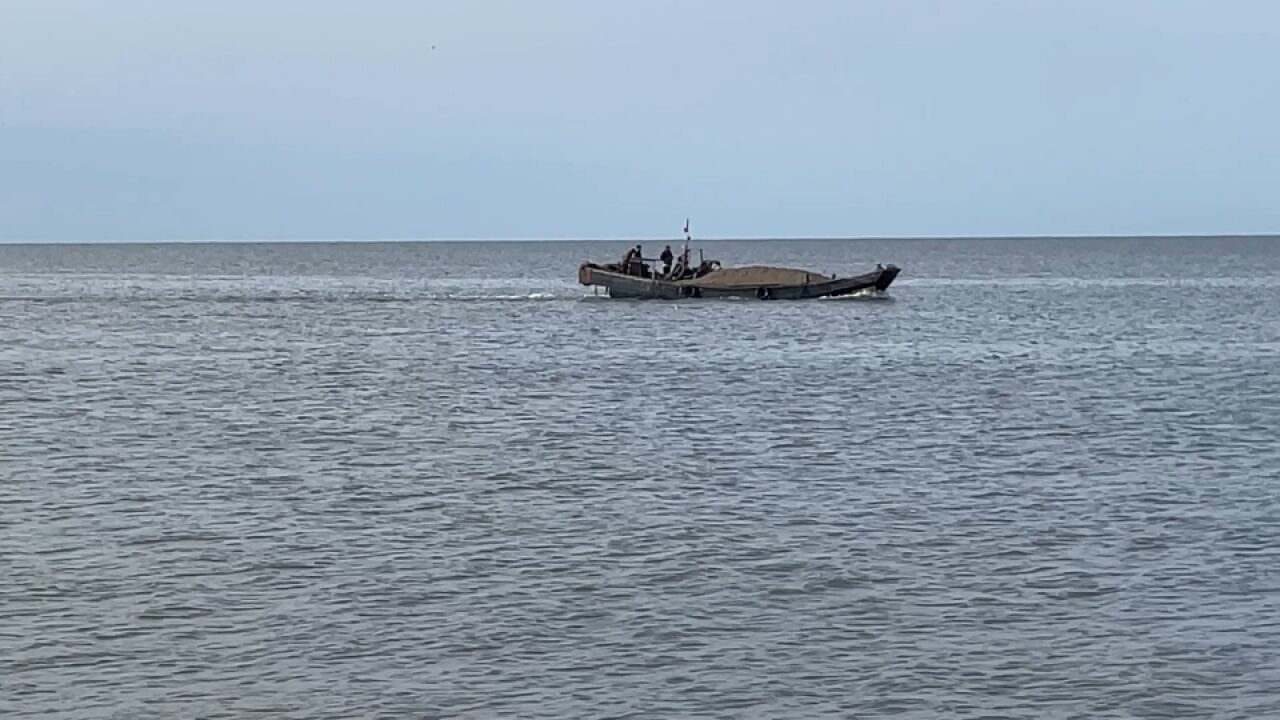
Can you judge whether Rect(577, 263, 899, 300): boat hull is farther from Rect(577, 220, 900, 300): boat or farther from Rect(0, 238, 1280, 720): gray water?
Rect(0, 238, 1280, 720): gray water

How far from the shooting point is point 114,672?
1617cm

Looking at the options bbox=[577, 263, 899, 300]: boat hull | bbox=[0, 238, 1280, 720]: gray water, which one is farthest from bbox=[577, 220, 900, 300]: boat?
bbox=[0, 238, 1280, 720]: gray water

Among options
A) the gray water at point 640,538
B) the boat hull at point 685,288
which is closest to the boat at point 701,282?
the boat hull at point 685,288

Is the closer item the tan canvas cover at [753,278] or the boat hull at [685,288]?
the boat hull at [685,288]

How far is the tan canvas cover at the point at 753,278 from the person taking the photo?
77.1 m

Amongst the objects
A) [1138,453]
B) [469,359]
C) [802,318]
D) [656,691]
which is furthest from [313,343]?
[656,691]

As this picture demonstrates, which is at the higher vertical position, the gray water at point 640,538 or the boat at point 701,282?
the boat at point 701,282

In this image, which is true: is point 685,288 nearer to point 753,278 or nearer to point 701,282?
point 701,282

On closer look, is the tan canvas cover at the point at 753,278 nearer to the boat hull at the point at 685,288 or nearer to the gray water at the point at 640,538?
the boat hull at the point at 685,288

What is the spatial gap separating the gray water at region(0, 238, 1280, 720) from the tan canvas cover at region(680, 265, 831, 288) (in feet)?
84.8

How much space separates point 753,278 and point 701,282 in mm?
2582

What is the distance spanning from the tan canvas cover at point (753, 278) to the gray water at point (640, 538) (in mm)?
25862

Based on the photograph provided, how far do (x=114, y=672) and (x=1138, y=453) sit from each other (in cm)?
1889

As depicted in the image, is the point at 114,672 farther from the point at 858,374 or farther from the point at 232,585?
the point at 858,374
